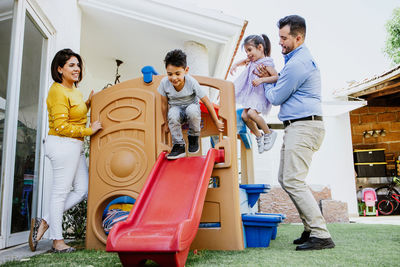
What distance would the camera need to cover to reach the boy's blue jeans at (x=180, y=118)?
292 cm

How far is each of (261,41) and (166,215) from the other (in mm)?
2375

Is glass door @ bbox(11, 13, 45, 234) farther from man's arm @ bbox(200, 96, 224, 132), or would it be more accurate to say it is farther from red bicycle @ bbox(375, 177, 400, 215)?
red bicycle @ bbox(375, 177, 400, 215)

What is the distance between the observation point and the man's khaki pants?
2.65m

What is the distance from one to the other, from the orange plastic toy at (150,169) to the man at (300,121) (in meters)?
0.45

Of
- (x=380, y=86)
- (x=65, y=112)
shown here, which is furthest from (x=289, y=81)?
(x=380, y=86)

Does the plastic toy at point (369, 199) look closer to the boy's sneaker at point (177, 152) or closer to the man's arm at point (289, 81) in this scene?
the man's arm at point (289, 81)

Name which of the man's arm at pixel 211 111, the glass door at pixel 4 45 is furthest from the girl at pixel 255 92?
the glass door at pixel 4 45

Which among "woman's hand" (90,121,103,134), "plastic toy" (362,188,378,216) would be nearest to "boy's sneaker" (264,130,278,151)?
"woman's hand" (90,121,103,134)

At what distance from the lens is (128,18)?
193 inches

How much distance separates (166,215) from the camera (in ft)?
7.66

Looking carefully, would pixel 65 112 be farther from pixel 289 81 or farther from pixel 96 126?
pixel 289 81

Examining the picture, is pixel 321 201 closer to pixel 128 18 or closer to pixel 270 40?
pixel 270 40

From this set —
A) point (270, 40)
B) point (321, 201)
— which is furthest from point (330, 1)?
point (270, 40)

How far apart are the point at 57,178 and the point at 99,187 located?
1.26 feet
